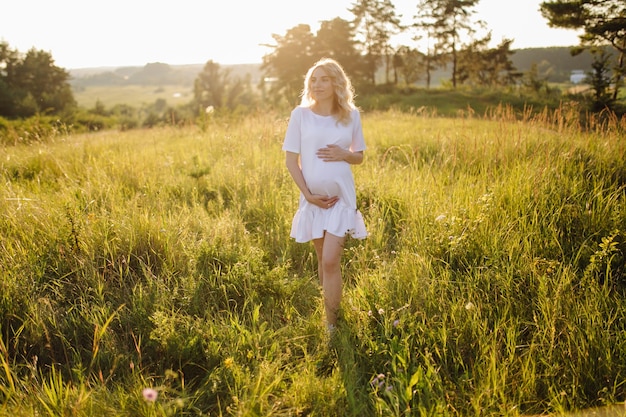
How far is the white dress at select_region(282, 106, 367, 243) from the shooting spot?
8.89ft

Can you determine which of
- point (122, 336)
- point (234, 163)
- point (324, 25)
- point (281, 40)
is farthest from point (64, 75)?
point (122, 336)

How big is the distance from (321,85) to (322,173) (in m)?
0.63

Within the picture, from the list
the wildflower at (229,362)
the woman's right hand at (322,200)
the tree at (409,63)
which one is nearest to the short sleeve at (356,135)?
the woman's right hand at (322,200)

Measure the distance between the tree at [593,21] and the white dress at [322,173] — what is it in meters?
25.6

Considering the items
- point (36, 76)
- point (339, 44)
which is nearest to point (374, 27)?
point (339, 44)

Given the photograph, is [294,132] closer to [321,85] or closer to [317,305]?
[321,85]

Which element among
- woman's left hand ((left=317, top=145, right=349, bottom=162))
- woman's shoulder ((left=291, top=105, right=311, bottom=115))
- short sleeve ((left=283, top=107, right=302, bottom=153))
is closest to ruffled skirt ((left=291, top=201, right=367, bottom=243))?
woman's left hand ((left=317, top=145, right=349, bottom=162))

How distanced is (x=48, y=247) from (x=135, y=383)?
5.93ft

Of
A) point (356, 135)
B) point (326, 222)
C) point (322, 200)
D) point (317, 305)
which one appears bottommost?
point (317, 305)

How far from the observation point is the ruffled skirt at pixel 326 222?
2654mm

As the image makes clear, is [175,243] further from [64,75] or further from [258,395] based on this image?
[64,75]

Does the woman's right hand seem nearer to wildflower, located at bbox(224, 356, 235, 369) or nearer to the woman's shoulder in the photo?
the woman's shoulder

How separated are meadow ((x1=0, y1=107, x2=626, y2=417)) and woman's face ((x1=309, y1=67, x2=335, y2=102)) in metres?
1.31

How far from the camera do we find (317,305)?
3053 millimetres
